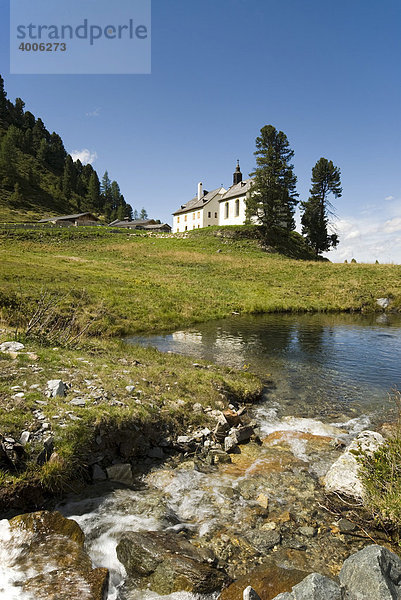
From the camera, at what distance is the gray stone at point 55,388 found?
345 inches

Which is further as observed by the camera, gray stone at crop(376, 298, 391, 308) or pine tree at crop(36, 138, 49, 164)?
pine tree at crop(36, 138, 49, 164)

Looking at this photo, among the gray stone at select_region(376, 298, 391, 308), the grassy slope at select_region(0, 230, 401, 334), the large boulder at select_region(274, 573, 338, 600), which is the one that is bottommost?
the large boulder at select_region(274, 573, 338, 600)

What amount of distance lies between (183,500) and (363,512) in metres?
3.51

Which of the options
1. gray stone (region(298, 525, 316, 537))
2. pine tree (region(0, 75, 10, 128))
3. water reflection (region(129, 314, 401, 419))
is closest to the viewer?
gray stone (region(298, 525, 316, 537))

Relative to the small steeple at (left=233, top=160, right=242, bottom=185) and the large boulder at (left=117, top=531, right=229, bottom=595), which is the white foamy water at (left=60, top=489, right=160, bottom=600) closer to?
the large boulder at (left=117, top=531, right=229, bottom=595)

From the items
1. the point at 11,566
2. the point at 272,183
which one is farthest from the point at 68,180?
the point at 11,566

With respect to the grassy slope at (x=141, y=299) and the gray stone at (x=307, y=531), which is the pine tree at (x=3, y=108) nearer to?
the grassy slope at (x=141, y=299)

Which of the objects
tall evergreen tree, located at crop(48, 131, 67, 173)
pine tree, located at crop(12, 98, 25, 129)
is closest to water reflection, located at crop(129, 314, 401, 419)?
tall evergreen tree, located at crop(48, 131, 67, 173)

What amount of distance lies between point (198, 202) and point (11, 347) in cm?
8778

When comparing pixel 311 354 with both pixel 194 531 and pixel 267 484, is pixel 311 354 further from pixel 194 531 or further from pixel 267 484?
pixel 194 531

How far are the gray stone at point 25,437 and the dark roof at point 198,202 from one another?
87.7 meters

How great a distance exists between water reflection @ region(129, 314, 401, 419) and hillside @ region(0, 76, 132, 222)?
4338 inches

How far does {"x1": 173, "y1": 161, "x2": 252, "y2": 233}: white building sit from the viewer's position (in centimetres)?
8144

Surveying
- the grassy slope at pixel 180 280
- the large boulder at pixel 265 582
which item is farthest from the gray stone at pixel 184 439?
the grassy slope at pixel 180 280
